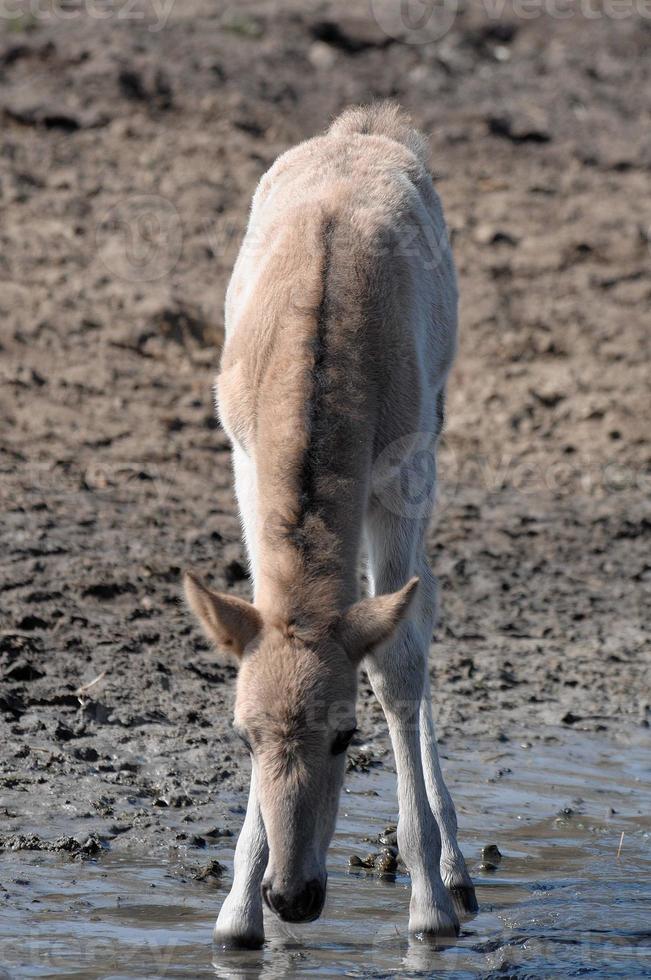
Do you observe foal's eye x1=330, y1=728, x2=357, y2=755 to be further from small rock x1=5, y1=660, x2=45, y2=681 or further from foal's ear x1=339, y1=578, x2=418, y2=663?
small rock x1=5, y1=660, x2=45, y2=681

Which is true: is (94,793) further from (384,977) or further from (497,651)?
(497,651)

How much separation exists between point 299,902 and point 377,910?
1.38 meters

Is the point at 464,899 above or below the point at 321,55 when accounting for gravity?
below

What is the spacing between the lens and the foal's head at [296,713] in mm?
4359

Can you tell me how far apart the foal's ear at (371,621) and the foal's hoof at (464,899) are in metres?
1.60

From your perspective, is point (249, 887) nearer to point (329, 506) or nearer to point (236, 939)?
point (236, 939)

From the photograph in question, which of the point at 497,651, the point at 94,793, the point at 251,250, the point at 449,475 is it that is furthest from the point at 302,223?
the point at 449,475

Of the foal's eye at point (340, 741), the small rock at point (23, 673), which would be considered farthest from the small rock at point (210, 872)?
the small rock at point (23, 673)

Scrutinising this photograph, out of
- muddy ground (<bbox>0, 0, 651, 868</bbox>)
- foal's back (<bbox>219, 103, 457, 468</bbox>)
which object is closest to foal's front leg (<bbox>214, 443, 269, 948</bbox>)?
foal's back (<bbox>219, 103, 457, 468</bbox>)

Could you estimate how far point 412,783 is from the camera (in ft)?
18.1

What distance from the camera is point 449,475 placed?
1152 cm

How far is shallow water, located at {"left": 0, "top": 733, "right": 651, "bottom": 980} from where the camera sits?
201 inches

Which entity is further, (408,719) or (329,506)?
(408,719)

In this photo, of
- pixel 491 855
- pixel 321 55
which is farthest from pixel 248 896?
pixel 321 55
